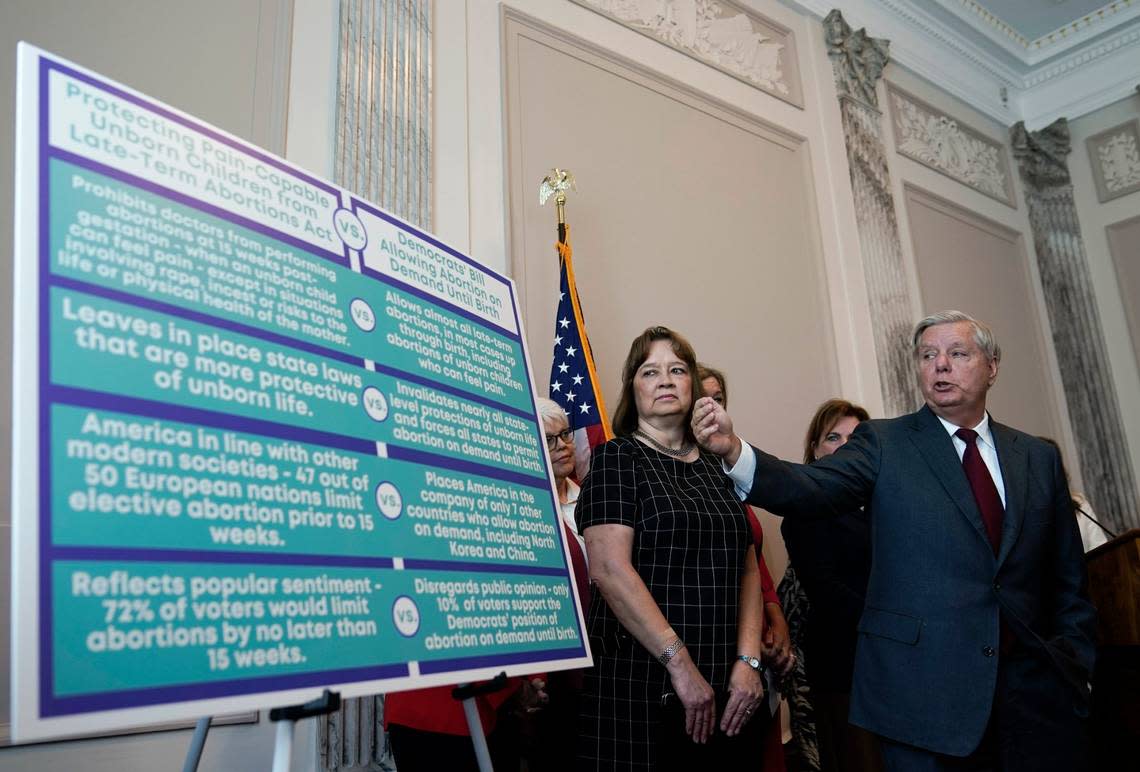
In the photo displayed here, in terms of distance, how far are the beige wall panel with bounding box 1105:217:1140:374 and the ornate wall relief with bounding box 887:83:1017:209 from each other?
798 mm

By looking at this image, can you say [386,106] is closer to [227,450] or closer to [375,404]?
[375,404]

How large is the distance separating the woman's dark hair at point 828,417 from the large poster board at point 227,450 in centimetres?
189

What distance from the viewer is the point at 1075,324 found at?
699 centimetres

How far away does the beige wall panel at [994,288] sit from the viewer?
624 centimetres

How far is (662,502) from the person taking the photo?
2371 millimetres

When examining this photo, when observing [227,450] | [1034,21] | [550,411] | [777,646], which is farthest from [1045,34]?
[227,450]

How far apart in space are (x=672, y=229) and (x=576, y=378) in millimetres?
1514

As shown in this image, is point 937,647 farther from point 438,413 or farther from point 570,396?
point 570,396

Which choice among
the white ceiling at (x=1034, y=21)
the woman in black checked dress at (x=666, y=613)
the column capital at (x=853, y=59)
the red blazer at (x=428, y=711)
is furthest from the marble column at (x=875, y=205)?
the red blazer at (x=428, y=711)

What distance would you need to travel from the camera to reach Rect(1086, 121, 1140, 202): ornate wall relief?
6.91 meters

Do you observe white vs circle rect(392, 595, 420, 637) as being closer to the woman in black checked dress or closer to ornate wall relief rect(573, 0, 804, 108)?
the woman in black checked dress

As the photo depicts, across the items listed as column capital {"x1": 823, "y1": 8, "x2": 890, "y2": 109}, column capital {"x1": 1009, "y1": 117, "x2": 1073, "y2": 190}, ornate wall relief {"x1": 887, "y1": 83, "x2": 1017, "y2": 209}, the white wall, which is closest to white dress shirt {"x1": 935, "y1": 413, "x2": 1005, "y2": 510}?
column capital {"x1": 823, "y1": 8, "x2": 890, "y2": 109}

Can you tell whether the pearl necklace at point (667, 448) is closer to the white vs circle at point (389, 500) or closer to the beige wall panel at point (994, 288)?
the white vs circle at point (389, 500)

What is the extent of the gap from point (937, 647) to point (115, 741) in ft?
6.91
